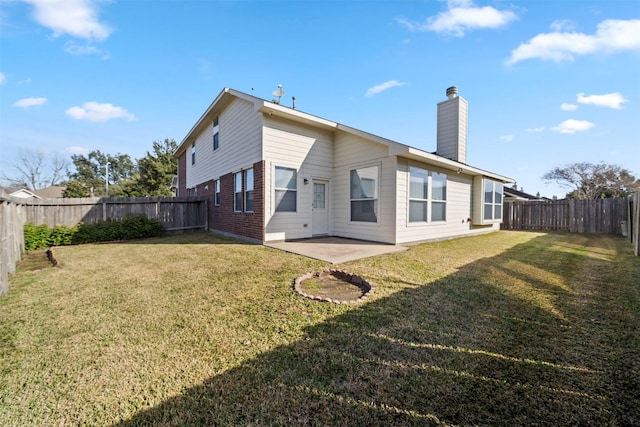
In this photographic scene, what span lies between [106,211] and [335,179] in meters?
9.34

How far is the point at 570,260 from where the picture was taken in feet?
19.5

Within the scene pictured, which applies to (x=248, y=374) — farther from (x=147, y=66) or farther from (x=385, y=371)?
(x=147, y=66)

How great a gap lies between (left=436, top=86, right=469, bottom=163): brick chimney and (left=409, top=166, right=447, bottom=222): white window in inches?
81.2

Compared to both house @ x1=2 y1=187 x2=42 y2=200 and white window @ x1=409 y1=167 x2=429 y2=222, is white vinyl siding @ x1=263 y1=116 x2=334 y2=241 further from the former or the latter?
house @ x1=2 y1=187 x2=42 y2=200

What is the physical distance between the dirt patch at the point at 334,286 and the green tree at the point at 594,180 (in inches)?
1163

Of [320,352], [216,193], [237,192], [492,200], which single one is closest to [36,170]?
[216,193]

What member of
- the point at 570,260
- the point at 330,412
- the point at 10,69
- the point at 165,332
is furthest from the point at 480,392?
the point at 10,69

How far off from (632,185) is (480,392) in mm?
32401

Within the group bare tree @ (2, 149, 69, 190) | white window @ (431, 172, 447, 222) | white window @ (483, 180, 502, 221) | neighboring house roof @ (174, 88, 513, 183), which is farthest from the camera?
bare tree @ (2, 149, 69, 190)

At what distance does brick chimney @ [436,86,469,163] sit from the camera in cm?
1059

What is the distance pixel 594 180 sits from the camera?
2370 centimetres

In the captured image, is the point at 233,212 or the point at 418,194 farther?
the point at 233,212

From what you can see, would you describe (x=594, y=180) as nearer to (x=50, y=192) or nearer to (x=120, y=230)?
(x=120, y=230)

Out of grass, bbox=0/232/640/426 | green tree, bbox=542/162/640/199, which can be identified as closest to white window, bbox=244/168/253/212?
grass, bbox=0/232/640/426
